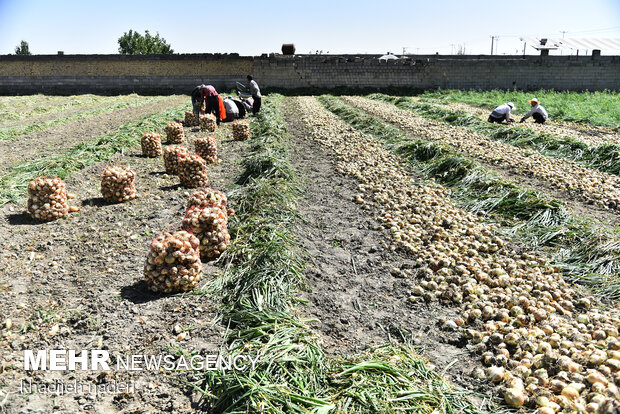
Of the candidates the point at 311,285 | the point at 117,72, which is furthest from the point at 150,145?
the point at 117,72

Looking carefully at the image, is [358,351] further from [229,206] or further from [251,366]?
[229,206]

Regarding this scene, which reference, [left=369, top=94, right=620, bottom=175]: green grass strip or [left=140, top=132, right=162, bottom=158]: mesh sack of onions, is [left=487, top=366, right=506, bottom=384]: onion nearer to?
[left=369, top=94, right=620, bottom=175]: green grass strip

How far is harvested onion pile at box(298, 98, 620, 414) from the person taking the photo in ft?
8.30

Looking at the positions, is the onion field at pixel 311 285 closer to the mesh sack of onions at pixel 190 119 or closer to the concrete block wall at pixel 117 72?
the mesh sack of onions at pixel 190 119

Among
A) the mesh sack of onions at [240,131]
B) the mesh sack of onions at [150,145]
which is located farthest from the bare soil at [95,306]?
the mesh sack of onions at [240,131]

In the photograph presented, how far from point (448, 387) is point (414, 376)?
0.21 meters

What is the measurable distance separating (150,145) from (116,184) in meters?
2.80

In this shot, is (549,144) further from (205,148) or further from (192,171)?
(192,171)

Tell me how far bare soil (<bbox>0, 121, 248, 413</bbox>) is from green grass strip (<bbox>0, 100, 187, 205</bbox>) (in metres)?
0.57

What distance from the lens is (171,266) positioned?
3.55 m

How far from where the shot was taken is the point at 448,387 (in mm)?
2588

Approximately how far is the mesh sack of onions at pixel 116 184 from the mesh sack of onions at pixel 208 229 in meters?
1.96

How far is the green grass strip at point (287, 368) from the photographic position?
2326mm

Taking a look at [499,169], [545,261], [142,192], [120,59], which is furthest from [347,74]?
[545,261]
